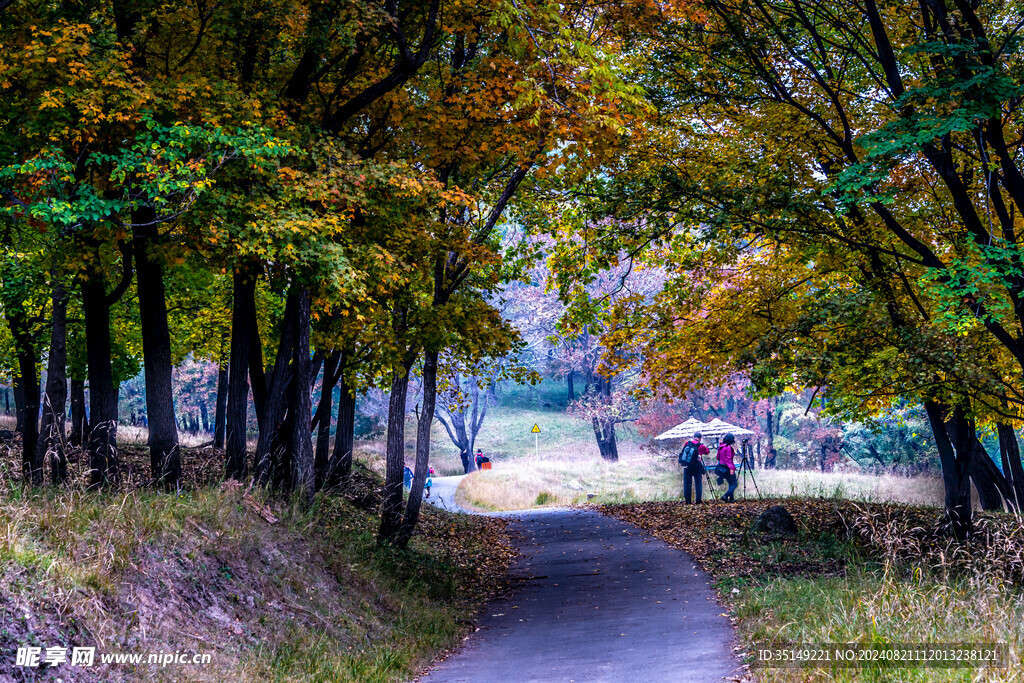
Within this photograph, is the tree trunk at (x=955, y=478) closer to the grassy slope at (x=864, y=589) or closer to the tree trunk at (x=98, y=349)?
the grassy slope at (x=864, y=589)

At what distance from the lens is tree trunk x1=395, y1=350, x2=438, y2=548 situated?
12.3m

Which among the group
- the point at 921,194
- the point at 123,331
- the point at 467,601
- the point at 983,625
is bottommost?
the point at 467,601

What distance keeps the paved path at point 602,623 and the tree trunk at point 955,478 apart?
4.76 metres

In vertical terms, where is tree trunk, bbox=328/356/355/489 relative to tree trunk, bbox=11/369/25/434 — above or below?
below

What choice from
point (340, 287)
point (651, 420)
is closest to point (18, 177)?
point (340, 287)

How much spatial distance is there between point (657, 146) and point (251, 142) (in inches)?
273

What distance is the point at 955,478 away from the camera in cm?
1439

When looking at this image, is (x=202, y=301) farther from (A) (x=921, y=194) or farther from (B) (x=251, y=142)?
(A) (x=921, y=194)

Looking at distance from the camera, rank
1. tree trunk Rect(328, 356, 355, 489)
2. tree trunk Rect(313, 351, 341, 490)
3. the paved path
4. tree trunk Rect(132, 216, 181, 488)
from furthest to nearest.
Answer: tree trunk Rect(328, 356, 355, 489) → tree trunk Rect(313, 351, 341, 490) → tree trunk Rect(132, 216, 181, 488) → the paved path

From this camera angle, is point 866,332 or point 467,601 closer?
point 467,601

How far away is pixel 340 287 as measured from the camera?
8047mm

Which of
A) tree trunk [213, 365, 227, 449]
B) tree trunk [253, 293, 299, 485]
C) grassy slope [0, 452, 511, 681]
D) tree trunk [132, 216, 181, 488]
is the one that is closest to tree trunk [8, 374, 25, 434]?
tree trunk [213, 365, 227, 449]

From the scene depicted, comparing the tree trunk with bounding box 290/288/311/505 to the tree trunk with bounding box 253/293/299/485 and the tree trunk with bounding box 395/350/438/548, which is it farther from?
the tree trunk with bounding box 395/350/438/548

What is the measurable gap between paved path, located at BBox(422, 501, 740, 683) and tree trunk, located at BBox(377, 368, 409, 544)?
2282mm
